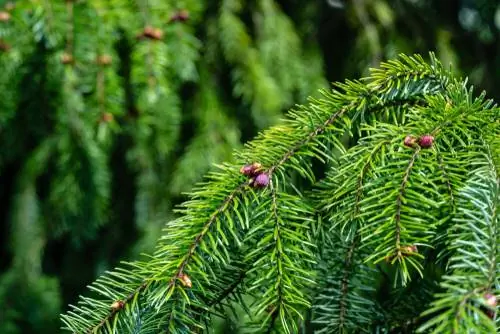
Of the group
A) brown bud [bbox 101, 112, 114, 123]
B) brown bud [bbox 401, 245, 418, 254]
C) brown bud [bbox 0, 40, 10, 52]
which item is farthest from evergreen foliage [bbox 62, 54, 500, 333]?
brown bud [bbox 0, 40, 10, 52]

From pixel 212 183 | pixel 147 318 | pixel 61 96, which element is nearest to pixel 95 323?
pixel 147 318

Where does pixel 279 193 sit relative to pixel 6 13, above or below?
below

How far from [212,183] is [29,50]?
664 mm

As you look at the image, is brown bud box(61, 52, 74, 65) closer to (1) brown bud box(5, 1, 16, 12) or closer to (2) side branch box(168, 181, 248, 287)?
(1) brown bud box(5, 1, 16, 12)

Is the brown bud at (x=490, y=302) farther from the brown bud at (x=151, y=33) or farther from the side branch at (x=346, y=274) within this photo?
the brown bud at (x=151, y=33)

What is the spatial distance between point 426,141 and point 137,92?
740mm

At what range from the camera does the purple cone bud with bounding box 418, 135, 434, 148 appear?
22.4 inches

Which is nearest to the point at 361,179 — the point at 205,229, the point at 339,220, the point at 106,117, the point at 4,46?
the point at 339,220

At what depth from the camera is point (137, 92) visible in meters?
1.21

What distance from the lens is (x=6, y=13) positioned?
109 cm

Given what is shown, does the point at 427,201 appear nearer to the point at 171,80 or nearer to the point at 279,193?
the point at 279,193

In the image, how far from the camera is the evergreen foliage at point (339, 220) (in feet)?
1.77

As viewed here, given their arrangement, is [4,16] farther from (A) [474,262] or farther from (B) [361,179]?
(A) [474,262]

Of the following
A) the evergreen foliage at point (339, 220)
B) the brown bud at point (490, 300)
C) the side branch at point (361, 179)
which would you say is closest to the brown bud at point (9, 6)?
the evergreen foliage at point (339, 220)
